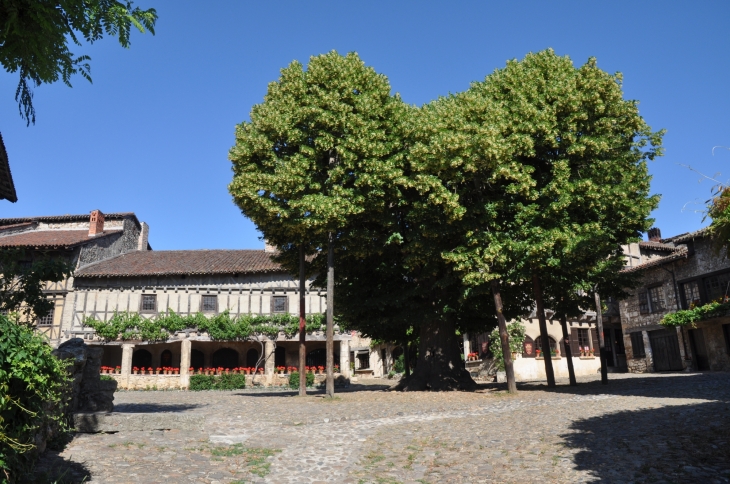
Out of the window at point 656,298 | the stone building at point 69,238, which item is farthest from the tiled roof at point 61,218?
the window at point 656,298

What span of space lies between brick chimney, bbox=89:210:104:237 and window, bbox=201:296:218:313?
407 inches

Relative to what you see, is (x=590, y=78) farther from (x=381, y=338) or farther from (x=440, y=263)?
(x=381, y=338)

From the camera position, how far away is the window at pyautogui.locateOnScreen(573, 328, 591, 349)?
116 ft

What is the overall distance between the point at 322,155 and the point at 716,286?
73.4 feet

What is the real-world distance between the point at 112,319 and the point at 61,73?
29.9 metres

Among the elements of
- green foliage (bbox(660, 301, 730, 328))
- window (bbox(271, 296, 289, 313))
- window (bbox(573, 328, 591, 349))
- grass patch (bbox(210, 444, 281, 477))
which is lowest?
grass patch (bbox(210, 444, 281, 477))

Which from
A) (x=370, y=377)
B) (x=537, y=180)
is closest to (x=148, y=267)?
(x=370, y=377)

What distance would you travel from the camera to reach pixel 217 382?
30.6 meters

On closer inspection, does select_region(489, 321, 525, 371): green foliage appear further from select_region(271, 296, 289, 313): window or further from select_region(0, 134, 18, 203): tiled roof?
select_region(0, 134, 18, 203): tiled roof

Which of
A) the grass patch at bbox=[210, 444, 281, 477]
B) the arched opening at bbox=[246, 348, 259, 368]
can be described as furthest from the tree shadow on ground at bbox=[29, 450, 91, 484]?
the arched opening at bbox=[246, 348, 259, 368]

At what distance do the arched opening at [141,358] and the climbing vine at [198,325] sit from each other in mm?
4434

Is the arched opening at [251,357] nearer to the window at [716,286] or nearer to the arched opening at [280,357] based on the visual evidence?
the arched opening at [280,357]

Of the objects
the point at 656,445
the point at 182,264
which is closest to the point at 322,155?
the point at 656,445

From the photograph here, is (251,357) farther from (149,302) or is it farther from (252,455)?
(252,455)
